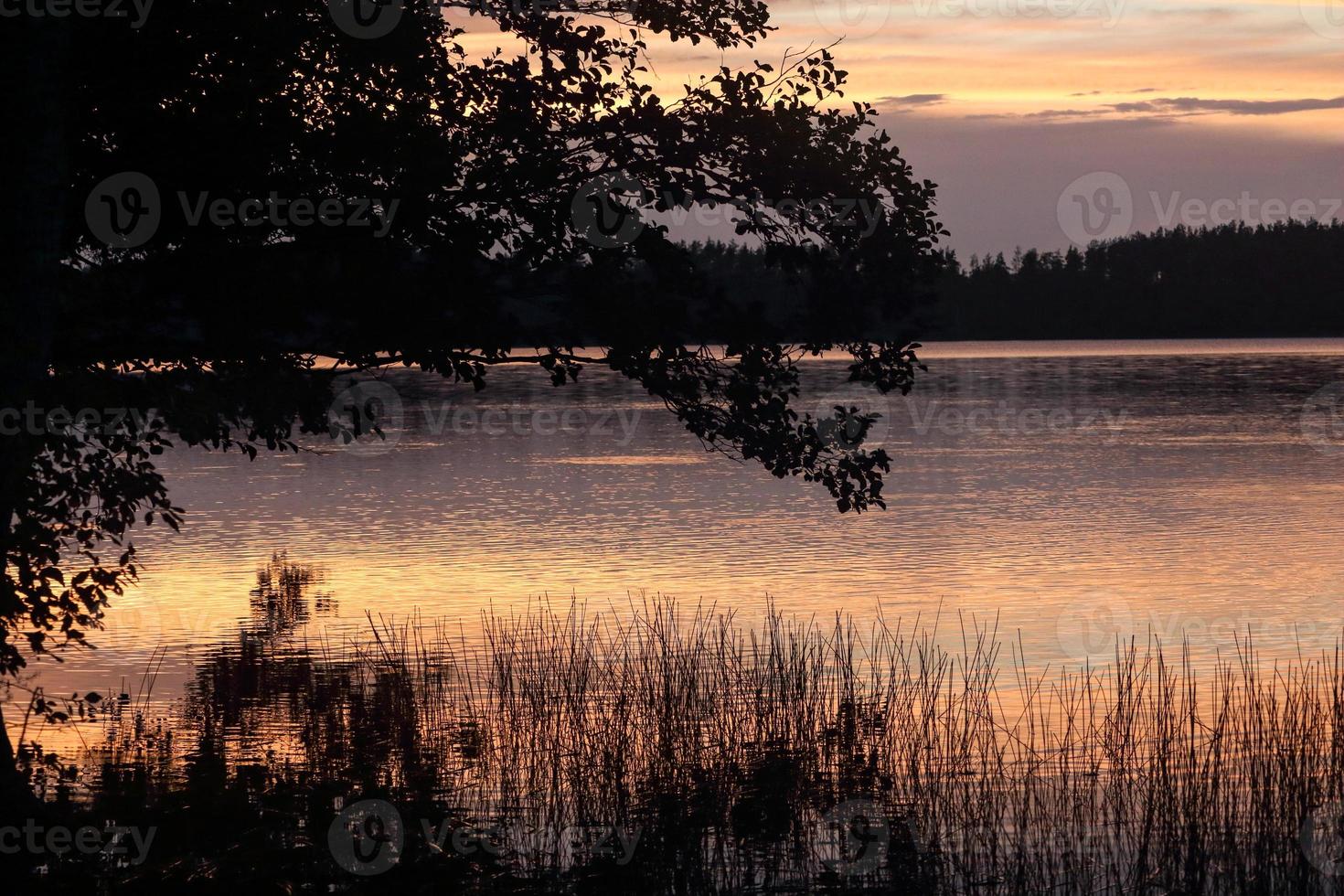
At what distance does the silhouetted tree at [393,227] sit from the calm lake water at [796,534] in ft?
22.0

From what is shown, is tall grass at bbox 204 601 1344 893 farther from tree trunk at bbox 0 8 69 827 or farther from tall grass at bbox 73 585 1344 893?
tree trunk at bbox 0 8 69 827

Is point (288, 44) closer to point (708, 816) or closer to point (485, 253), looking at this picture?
point (485, 253)

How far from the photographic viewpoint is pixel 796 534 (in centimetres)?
3431

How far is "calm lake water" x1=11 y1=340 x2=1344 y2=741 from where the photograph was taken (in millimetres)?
23188

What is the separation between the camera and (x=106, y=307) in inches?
472

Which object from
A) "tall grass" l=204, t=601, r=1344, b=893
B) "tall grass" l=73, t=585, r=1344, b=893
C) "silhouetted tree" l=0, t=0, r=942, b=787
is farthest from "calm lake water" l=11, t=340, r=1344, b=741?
"silhouetted tree" l=0, t=0, r=942, b=787

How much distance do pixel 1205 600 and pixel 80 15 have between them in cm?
1909

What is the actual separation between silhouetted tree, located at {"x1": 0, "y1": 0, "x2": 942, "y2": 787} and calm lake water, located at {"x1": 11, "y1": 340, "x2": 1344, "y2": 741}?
6720 mm

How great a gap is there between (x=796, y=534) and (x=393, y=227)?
22.9 meters

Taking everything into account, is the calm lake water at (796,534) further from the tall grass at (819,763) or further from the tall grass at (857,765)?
the tall grass at (857,765)

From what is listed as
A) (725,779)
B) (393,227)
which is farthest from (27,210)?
(725,779)

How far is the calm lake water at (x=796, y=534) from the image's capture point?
2319 centimetres

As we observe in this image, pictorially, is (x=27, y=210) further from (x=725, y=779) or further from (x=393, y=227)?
(x=725, y=779)

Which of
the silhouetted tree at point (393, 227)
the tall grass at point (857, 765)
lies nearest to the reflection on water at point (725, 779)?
the tall grass at point (857, 765)
